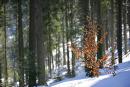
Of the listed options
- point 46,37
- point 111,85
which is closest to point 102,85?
point 111,85

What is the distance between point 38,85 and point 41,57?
1.73 m

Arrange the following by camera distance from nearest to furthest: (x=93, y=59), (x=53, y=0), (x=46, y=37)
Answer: (x=93, y=59) → (x=53, y=0) → (x=46, y=37)

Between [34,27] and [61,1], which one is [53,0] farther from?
[34,27]

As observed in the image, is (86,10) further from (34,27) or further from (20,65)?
(20,65)

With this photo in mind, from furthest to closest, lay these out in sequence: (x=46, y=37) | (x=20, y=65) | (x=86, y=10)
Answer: (x=46, y=37) < (x=20, y=65) < (x=86, y=10)

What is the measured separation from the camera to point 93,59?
14.7m

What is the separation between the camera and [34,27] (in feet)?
68.9

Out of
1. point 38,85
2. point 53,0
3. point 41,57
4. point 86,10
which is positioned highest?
point 53,0

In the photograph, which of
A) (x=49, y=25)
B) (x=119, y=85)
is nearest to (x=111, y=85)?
(x=119, y=85)

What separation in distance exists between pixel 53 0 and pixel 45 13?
1.77 meters

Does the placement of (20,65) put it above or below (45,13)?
below

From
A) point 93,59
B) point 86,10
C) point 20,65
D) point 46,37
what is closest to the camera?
point 93,59

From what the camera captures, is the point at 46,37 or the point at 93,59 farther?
the point at 46,37

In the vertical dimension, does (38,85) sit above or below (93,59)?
below
